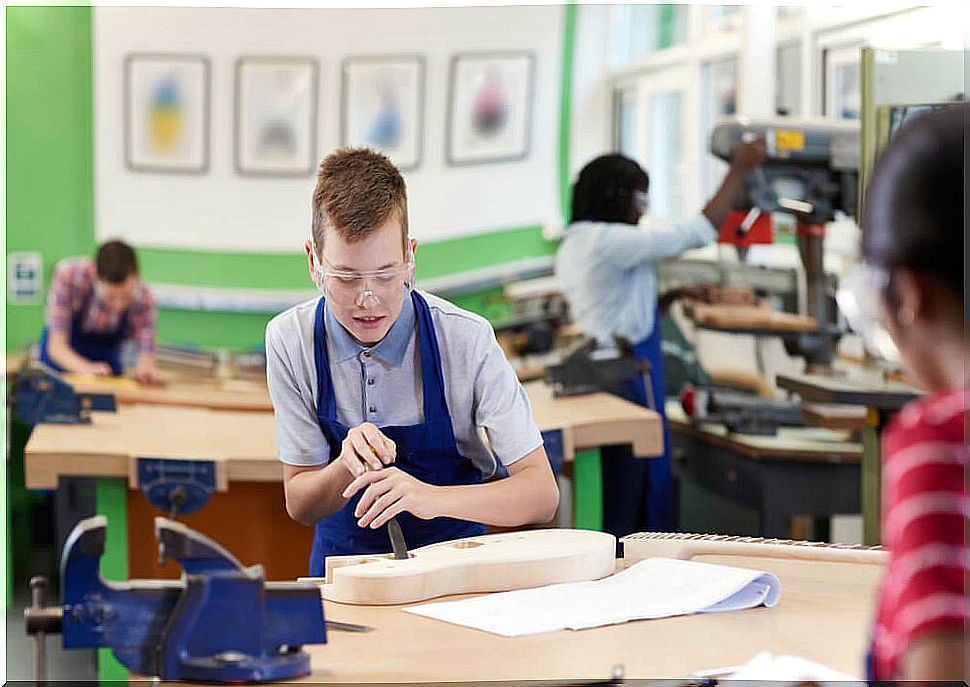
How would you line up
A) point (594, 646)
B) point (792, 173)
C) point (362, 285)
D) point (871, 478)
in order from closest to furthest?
point (594, 646)
point (362, 285)
point (871, 478)
point (792, 173)

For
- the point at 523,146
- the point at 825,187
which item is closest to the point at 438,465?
the point at 523,146

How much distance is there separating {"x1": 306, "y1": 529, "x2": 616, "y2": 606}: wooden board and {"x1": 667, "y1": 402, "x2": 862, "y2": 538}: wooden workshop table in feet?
4.98

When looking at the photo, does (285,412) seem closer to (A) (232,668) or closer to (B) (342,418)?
(B) (342,418)

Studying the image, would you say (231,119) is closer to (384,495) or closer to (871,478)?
(384,495)

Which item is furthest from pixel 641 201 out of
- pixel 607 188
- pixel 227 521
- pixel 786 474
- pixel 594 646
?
pixel 594 646

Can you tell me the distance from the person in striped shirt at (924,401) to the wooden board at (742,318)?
2.27 meters

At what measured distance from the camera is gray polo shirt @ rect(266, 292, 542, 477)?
61.3 inches

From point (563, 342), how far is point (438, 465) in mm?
1103

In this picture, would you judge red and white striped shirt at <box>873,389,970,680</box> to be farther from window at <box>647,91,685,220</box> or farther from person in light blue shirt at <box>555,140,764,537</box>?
window at <box>647,91,685,220</box>

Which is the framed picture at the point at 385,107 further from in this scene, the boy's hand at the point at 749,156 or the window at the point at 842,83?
the window at the point at 842,83

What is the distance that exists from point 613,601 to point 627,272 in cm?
158

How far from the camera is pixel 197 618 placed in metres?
0.98


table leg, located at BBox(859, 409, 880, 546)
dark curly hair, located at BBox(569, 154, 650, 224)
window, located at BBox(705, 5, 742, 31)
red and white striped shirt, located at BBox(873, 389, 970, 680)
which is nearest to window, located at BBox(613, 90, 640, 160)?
dark curly hair, located at BBox(569, 154, 650, 224)

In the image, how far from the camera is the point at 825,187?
272 cm
